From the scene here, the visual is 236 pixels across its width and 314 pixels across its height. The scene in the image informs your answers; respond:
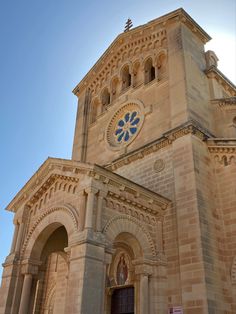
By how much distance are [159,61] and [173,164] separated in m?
7.29

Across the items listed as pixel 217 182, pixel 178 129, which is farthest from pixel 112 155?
pixel 217 182

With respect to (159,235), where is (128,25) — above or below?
above

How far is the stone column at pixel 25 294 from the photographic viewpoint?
39.8 ft

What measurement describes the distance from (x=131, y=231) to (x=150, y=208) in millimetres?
1487

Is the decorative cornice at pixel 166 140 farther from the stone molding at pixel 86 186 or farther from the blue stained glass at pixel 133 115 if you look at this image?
the stone molding at pixel 86 186

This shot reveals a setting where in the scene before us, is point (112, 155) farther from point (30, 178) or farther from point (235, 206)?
point (235, 206)

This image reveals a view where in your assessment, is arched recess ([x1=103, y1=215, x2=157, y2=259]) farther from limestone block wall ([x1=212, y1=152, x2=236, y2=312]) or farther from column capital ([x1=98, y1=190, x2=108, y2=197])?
limestone block wall ([x1=212, y1=152, x2=236, y2=312])

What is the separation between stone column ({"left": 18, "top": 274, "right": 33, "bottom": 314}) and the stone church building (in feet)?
0.12

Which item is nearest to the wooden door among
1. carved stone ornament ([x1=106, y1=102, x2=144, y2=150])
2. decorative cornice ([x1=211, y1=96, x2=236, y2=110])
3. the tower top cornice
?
carved stone ornament ([x1=106, y1=102, x2=144, y2=150])

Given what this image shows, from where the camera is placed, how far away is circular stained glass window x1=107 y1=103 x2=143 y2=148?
18.5m

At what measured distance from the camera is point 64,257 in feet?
53.8

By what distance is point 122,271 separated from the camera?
15.1m

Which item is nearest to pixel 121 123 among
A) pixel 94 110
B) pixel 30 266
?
pixel 94 110

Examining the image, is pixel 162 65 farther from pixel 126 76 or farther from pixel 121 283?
pixel 121 283
